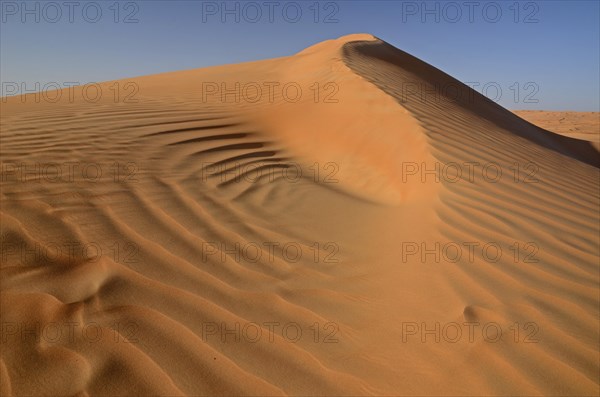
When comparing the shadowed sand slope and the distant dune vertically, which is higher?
the distant dune

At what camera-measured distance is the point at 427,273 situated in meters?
2.18

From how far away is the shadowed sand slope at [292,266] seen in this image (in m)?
1.53

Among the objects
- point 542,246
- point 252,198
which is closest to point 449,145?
point 542,246

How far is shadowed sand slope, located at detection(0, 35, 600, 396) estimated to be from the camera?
1.53m

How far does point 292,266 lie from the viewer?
2.26 m

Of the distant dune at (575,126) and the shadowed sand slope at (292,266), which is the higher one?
the distant dune at (575,126)

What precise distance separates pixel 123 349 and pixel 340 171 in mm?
2864

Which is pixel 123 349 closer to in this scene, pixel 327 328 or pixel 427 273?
pixel 327 328

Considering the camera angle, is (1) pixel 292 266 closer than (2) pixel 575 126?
Yes

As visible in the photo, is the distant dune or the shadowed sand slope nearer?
the shadowed sand slope

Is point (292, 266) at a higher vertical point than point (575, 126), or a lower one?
lower

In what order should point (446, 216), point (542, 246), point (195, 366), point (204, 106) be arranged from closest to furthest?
point (195, 366) → point (542, 246) → point (446, 216) → point (204, 106)

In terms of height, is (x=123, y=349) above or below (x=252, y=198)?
below

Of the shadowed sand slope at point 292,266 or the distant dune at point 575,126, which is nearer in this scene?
the shadowed sand slope at point 292,266
